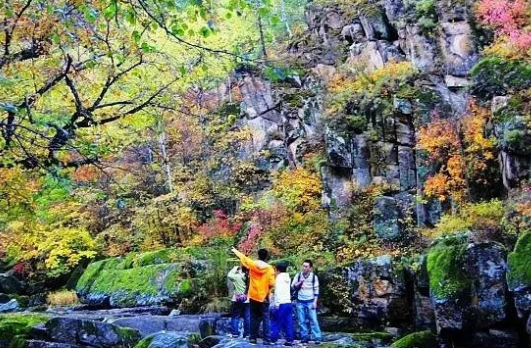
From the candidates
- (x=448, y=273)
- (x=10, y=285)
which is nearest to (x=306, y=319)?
(x=448, y=273)

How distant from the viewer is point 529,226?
1525 cm

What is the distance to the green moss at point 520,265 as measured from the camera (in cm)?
1151

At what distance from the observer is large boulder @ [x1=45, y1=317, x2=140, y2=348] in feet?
35.7

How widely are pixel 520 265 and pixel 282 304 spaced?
551cm

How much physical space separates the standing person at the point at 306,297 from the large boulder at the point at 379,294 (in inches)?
173

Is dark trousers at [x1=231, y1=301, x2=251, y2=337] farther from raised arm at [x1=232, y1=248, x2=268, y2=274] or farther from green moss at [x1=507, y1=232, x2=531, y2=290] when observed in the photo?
green moss at [x1=507, y1=232, x2=531, y2=290]

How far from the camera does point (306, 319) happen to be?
1096 centimetres

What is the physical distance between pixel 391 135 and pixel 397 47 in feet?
19.1

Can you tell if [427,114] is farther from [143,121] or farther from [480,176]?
[143,121]

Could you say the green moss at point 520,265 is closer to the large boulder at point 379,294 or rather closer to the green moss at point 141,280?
the large boulder at point 379,294

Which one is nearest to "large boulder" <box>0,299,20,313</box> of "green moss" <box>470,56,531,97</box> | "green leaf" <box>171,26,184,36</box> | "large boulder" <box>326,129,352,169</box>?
"large boulder" <box>326,129,352,169</box>

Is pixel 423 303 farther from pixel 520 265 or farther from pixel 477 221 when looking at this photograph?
pixel 477 221

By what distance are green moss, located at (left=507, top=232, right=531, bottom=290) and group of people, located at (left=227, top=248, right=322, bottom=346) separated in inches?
174

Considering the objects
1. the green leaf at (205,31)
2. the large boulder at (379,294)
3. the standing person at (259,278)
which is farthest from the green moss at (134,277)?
the green leaf at (205,31)
